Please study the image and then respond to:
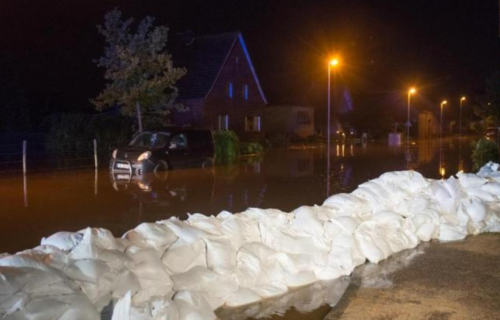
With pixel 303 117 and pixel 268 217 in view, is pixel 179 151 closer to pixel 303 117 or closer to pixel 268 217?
pixel 268 217

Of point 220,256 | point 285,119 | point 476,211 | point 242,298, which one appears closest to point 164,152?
point 476,211

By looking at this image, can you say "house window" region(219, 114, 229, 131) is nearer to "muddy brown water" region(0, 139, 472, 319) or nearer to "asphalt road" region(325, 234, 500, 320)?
"muddy brown water" region(0, 139, 472, 319)

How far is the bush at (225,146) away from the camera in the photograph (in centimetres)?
2808

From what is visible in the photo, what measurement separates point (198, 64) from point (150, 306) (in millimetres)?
34648

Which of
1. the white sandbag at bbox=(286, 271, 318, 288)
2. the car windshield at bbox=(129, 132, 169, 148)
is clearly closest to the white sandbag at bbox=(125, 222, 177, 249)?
the white sandbag at bbox=(286, 271, 318, 288)

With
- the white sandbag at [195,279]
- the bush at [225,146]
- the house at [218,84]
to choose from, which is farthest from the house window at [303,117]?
the white sandbag at [195,279]

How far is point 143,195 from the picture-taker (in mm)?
14391

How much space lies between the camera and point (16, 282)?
4.39 m

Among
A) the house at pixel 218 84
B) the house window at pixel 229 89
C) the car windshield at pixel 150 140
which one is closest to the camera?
the car windshield at pixel 150 140

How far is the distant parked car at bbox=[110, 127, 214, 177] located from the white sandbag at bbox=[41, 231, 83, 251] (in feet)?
44.5

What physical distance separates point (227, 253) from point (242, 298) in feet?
1.82

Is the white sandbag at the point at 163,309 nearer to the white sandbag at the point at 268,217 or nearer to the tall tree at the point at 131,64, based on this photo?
the white sandbag at the point at 268,217

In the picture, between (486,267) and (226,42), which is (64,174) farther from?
(226,42)

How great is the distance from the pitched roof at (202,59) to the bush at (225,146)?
8.63 metres
